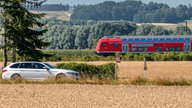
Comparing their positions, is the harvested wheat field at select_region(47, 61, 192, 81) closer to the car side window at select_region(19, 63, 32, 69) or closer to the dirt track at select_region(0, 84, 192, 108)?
the dirt track at select_region(0, 84, 192, 108)

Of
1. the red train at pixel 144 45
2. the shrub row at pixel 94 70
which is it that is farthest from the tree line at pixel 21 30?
the red train at pixel 144 45

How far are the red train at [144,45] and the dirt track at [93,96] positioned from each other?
54809 mm

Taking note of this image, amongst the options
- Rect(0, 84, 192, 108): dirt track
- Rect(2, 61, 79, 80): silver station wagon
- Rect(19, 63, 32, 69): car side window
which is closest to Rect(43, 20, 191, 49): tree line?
Rect(19, 63, 32, 69): car side window

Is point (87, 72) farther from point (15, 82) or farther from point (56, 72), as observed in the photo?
point (15, 82)

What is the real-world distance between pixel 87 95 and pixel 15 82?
8229mm

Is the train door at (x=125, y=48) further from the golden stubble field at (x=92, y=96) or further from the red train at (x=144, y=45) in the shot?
the golden stubble field at (x=92, y=96)

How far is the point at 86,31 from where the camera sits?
158125mm

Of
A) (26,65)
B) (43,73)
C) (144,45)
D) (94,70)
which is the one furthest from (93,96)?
(144,45)

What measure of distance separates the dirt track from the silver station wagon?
3697mm

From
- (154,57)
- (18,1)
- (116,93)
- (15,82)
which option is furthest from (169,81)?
(154,57)

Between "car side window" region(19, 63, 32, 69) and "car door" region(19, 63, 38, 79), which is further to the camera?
"car side window" region(19, 63, 32, 69)

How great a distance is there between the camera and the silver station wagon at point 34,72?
107ft

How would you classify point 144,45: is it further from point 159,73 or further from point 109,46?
point 159,73

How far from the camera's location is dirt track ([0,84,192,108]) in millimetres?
20234
